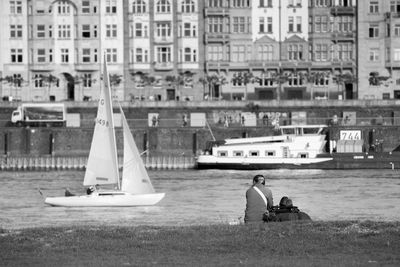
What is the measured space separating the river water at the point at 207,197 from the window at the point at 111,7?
33.1 m

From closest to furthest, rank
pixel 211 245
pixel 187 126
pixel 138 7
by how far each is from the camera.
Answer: pixel 211 245 → pixel 187 126 → pixel 138 7

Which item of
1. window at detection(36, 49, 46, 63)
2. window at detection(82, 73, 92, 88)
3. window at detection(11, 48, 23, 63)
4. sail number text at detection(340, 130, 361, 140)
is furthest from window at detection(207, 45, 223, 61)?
sail number text at detection(340, 130, 361, 140)

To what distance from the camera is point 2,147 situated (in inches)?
4299

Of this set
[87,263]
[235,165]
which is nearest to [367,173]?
[235,165]

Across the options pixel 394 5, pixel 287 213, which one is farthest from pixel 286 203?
pixel 394 5

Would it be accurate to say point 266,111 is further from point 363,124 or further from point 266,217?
point 266,217

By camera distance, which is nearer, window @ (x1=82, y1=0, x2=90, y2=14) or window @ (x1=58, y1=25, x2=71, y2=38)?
window @ (x1=58, y1=25, x2=71, y2=38)

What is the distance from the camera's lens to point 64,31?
Answer: 12262cm

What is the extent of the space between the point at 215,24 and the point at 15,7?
18.6 m

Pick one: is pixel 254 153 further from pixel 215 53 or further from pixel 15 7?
pixel 15 7

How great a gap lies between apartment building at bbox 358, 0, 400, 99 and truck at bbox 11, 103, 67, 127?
92.0 feet

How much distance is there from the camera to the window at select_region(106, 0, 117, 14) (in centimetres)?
12294

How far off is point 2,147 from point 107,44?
18089 millimetres

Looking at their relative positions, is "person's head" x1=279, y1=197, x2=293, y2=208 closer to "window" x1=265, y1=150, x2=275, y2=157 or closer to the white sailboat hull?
the white sailboat hull
